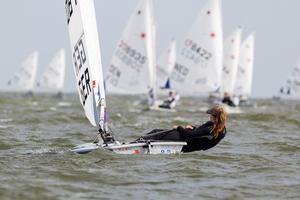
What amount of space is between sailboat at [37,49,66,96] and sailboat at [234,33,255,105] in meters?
18.1

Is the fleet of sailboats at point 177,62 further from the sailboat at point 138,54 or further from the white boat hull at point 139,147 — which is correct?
the white boat hull at point 139,147

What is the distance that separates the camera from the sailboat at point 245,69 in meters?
48.1

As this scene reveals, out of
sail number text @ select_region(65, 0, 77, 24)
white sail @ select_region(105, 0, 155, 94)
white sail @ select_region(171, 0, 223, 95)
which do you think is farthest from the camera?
white sail @ select_region(171, 0, 223, 95)

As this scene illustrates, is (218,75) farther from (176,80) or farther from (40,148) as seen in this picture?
(40,148)

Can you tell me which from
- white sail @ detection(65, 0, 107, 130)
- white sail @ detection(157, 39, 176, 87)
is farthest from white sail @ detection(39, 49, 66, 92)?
white sail @ detection(65, 0, 107, 130)

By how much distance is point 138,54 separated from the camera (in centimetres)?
2834

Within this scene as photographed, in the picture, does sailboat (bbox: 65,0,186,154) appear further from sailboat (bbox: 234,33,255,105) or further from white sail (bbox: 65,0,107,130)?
sailboat (bbox: 234,33,255,105)

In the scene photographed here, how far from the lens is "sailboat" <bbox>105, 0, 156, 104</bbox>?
28.2 metres

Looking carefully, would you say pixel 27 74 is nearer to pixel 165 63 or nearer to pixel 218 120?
pixel 165 63

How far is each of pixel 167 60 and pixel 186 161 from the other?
43.7m

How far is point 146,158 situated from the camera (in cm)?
999

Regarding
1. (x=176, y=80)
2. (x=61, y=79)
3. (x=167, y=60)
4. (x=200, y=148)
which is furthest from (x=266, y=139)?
(x=61, y=79)

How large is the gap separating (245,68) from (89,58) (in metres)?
39.6

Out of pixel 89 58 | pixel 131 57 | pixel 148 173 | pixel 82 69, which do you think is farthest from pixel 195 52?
pixel 148 173
